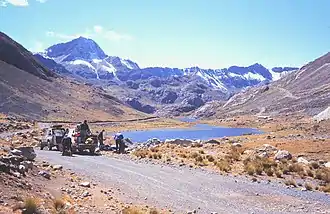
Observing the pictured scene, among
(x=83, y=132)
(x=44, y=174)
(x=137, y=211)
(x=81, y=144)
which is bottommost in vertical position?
(x=137, y=211)

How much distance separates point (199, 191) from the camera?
21.3m

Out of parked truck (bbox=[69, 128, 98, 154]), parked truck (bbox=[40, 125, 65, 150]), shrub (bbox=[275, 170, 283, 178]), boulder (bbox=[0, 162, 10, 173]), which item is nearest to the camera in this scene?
boulder (bbox=[0, 162, 10, 173])

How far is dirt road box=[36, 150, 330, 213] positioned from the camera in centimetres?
1845

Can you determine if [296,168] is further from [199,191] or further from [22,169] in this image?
[22,169]

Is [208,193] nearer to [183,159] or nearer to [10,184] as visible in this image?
[10,184]

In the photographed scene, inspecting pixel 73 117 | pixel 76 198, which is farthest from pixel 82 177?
pixel 73 117

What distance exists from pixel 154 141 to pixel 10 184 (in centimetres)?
3939

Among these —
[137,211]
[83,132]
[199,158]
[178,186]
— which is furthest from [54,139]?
[137,211]

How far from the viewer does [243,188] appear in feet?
74.4

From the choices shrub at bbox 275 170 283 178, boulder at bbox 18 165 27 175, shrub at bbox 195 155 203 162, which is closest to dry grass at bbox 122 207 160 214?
boulder at bbox 18 165 27 175

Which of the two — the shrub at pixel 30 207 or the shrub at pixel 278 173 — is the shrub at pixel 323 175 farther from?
the shrub at pixel 30 207

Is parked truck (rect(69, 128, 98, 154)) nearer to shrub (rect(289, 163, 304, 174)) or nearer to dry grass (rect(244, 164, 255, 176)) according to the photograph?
dry grass (rect(244, 164, 255, 176))

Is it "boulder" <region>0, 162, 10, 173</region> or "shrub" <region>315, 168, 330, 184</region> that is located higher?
"boulder" <region>0, 162, 10, 173</region>

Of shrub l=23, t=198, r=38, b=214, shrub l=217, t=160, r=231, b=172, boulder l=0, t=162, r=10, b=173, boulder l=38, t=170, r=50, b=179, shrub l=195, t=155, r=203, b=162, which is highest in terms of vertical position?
boulder l=0, t=162, r=10, b=173
